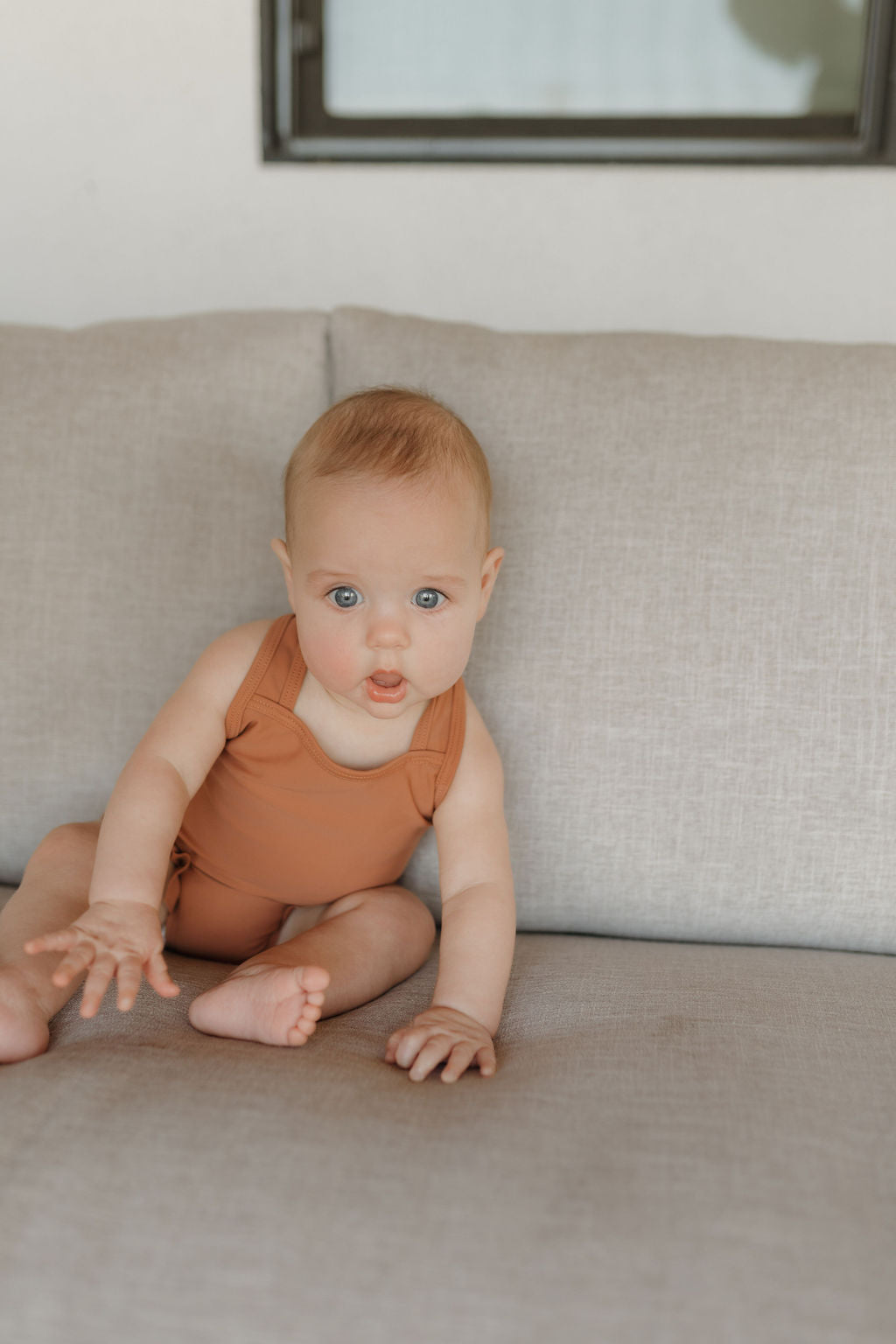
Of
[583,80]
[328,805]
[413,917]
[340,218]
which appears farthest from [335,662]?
[583,80]

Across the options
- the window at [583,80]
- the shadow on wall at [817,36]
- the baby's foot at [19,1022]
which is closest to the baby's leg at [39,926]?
the baby's foot at [19,1022]

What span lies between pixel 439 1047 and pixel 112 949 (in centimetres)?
27

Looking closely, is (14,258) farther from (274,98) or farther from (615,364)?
(615,364)

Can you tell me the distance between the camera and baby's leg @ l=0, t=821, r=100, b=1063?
2.88ft

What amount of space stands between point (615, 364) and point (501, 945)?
2.07 ft

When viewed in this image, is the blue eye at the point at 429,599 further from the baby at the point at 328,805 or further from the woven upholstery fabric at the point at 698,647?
the woven upholstery fabric at the point at 698,647

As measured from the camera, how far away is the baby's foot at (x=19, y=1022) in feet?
2.85

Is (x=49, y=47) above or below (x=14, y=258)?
above

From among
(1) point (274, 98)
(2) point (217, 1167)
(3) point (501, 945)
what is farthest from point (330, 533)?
(1) point (274, 98)

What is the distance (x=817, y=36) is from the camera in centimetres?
151

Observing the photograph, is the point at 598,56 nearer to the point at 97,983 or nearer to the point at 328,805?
the point at 328,805

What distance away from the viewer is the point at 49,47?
5.30ft

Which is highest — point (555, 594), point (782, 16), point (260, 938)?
point (782, 16)

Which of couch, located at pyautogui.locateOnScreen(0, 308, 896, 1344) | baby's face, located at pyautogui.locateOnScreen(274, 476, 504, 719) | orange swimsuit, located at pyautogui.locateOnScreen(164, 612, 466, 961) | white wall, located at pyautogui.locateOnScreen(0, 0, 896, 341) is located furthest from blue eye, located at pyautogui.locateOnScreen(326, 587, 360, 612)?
white wall, located at pyautogui.locateOnScreen(0, 0, 896, 341)
